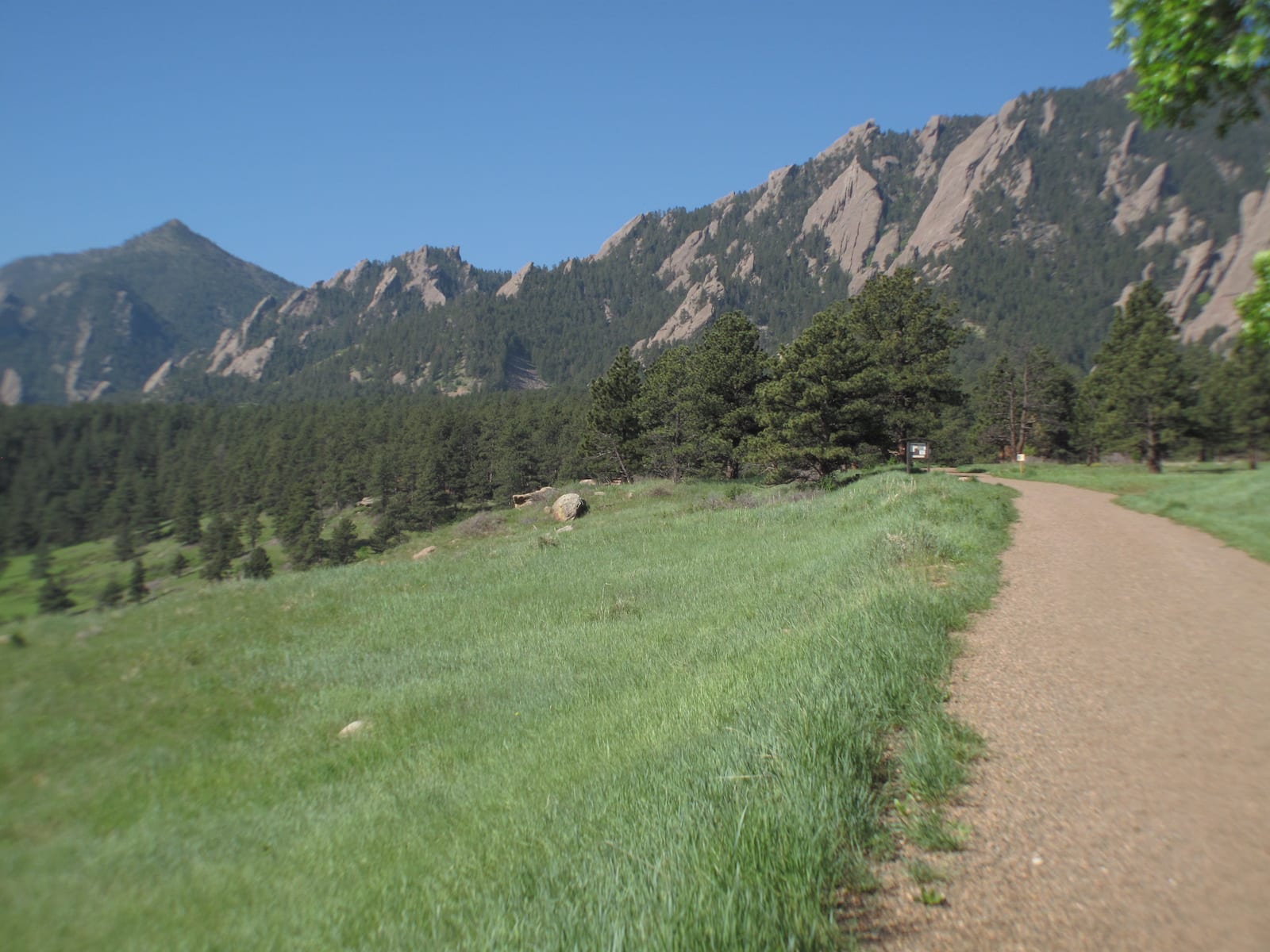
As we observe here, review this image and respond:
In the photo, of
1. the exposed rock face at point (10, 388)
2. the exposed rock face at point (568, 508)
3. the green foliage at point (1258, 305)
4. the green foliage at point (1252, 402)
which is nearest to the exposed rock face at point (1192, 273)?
the green foliage at point (1252, 402)

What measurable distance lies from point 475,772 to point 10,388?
14.2 ft

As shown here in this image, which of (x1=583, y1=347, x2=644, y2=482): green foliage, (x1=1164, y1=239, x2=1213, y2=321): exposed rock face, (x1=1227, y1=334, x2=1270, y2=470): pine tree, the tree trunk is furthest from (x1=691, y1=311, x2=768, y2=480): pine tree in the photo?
(x1=1164, y1=239, x2=1213, y2=321): exposed rock face

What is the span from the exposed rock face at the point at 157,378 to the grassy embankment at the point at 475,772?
8.17 ft

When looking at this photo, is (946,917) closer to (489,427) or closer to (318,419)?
(489,427)

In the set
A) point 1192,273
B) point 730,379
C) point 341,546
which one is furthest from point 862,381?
point 1192,273

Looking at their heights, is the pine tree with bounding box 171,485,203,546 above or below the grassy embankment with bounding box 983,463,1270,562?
above

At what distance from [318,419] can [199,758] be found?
129m

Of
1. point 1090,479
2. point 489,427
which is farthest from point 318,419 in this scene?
point 1090,479

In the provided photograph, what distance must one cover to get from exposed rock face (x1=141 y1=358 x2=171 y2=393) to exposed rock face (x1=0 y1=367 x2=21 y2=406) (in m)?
3.48

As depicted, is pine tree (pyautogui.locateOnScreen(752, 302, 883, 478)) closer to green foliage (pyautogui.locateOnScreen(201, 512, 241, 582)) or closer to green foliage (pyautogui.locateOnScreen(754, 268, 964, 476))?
green foliage (pyautogui.locateOnScreen(754, 268, 964, 476))

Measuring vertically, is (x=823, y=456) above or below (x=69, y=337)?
below

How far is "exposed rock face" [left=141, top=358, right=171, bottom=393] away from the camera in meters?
6.99

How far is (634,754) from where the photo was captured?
5391 millimetres

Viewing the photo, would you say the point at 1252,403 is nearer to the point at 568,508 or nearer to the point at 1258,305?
the point at 568,508
